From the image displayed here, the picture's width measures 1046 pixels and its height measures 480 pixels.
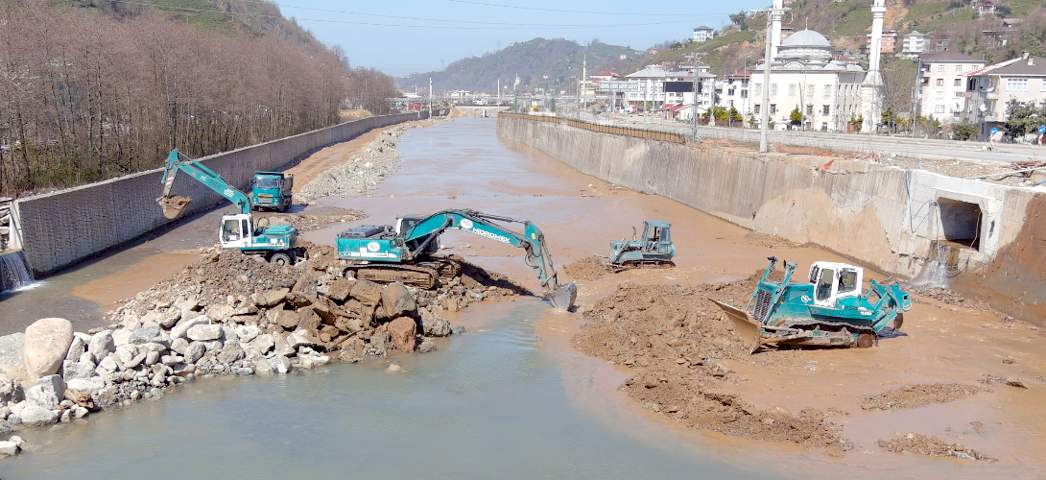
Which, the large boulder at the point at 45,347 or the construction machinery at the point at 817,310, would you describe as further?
the construction machinery at the point at 817,310

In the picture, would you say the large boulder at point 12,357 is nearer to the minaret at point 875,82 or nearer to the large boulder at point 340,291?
the large boulder at point 340,291

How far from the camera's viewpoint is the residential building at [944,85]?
239ft

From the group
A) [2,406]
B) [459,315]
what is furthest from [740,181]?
[2,406]

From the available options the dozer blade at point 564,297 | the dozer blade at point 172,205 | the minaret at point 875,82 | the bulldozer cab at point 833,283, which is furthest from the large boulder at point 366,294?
the minaret at point 875,82

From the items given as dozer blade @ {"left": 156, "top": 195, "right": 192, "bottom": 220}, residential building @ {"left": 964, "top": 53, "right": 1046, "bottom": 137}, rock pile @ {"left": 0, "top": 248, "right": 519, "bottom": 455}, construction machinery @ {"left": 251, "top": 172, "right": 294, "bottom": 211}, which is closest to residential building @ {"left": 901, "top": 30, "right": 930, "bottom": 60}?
residential building @ {"left": 964, "top": 53, "right": 1046, "bottom": 137}

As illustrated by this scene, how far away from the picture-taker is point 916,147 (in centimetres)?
3722

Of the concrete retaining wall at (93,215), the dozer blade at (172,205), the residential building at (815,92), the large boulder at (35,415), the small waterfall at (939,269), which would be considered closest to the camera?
the large boulder at (35,415)

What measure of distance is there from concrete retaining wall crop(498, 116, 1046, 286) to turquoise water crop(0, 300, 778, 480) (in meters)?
13.9

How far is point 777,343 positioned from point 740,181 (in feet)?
66.6

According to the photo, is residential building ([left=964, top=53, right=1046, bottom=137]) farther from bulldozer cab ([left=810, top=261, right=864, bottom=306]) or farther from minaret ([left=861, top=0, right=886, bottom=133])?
bulldozer cab ([left=810, top=261, right=864, bottom=306])

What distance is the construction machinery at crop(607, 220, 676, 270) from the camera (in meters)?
26.0

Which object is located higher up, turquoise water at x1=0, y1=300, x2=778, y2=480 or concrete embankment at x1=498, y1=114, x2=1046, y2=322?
concrete embankment at x1=498, y1=114, x2=1046, y2=322

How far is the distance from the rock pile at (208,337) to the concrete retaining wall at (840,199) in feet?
47.5

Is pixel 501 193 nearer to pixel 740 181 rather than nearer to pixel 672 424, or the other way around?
pixel 740 181
